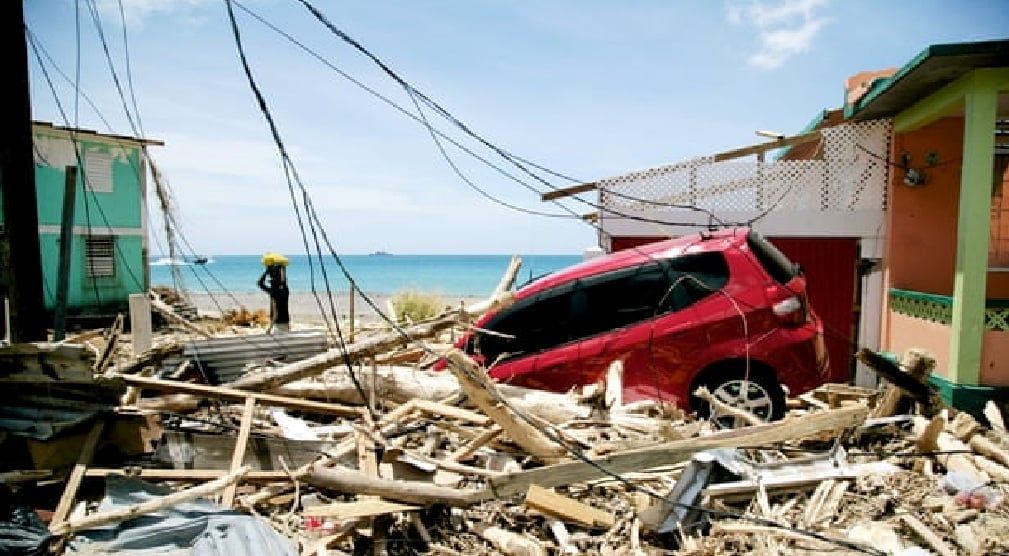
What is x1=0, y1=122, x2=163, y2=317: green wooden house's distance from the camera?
631 inches

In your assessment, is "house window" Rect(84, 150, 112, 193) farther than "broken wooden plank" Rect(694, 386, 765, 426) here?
Yes

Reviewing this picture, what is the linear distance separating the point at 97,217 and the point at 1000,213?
21.4 meters

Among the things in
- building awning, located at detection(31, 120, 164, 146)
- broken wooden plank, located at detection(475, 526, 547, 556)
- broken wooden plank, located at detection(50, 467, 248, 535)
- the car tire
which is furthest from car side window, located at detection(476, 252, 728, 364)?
building awning, located at detection(31, 120, 164, 146)

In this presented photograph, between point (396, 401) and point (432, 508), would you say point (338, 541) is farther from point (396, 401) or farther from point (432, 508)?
point (396, 401)

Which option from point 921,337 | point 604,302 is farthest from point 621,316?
point 921,337

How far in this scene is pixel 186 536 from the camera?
3643 millimetres

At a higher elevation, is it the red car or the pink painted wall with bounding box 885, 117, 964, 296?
the pink painted wall with bounding box 885, 117, 964, 296

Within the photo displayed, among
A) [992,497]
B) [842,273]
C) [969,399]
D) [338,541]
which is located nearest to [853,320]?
[842,273]

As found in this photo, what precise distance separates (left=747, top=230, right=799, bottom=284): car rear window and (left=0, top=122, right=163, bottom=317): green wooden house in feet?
54.5

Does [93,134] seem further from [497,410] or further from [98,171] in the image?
[497,410]

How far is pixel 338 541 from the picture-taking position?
3928mm

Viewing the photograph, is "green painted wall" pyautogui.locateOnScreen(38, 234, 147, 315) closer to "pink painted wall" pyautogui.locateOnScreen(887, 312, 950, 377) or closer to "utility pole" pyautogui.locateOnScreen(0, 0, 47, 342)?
"utility pole" pyautogui.locateOnScreen(0, 0, 47, 342)

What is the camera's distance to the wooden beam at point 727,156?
9680mm

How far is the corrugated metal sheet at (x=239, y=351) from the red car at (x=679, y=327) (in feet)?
8.47
